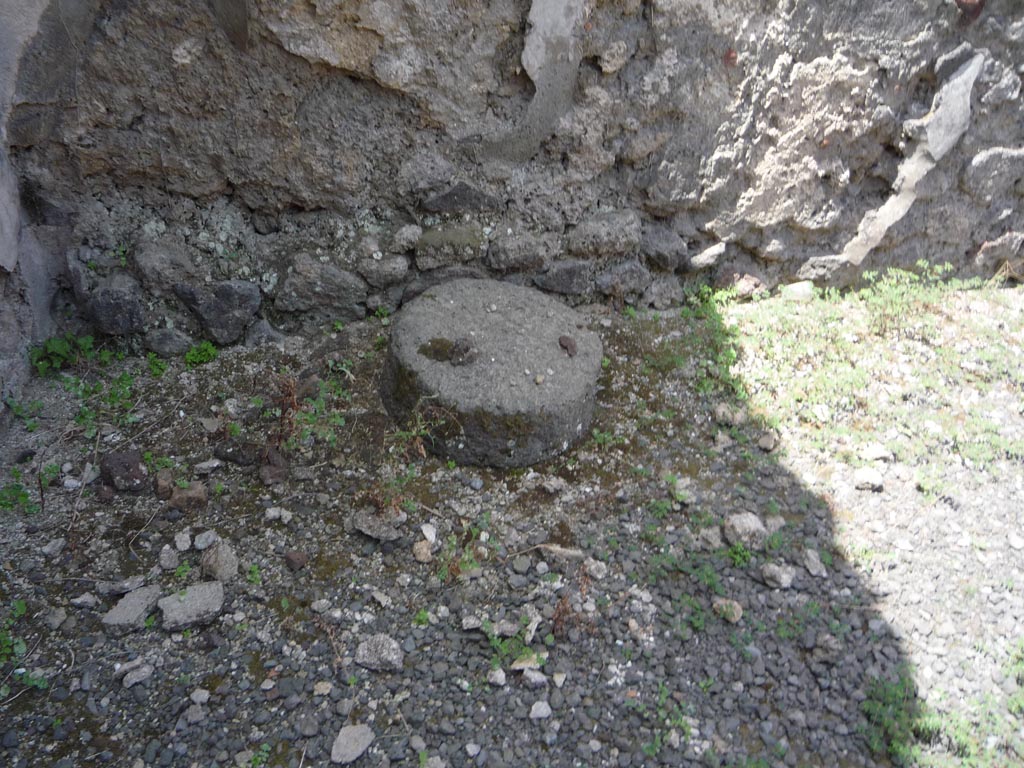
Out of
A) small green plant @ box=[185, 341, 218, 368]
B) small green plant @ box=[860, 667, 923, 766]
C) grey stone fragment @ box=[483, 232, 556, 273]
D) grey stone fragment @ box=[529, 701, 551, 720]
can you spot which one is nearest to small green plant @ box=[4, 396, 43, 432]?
small green plant @ box=[185, 341, 218, 368]

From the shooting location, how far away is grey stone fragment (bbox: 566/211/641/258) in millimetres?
3174

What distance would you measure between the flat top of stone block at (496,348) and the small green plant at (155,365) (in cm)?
86

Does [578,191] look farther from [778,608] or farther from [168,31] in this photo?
[778,608]

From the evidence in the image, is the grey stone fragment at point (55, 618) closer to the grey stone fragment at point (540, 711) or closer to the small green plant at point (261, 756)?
the small green plant at point (261, 756)

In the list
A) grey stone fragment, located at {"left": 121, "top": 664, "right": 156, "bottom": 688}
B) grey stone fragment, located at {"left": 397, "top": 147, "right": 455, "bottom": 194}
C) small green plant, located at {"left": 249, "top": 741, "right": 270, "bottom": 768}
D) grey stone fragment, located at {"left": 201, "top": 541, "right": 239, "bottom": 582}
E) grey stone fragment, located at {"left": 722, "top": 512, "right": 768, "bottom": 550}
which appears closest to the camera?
small green plant, located at {"left": 249, "top": 741, "right": 270, "bottom": 768}

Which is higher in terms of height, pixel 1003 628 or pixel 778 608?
pixel 1003 628

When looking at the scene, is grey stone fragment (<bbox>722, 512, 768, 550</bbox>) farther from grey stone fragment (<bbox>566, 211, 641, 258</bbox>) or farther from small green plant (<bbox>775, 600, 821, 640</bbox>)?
grey stone fragment (<bbox>566, 211, 641, 258</bbox>)

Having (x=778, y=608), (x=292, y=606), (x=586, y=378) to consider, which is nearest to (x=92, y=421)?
(x=292, y=606)

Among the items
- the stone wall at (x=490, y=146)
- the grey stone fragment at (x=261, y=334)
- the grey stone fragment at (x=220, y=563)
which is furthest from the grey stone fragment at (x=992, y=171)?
the grey stone fragment at (x=220, y=563)

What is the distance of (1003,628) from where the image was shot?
7.32ft

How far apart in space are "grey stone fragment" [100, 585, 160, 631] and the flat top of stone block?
1032 millimetres

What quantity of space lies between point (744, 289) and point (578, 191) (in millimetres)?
957

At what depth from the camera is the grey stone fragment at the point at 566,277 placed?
10.6ft

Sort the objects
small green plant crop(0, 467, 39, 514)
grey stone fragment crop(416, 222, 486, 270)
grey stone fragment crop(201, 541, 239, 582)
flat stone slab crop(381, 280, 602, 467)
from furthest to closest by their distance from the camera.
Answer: grey stone fragment crop(416, 222, 486, 270)
flat stone slab crop(381, 280, 602, 467)
small green plant crop(0, 467, 39, 514)
grey stone fragment crop(201, 541, 239, 582)
